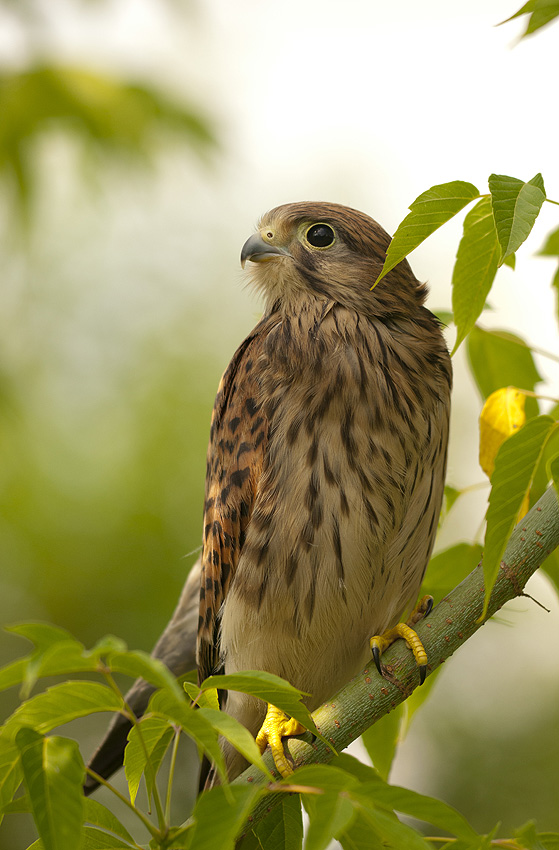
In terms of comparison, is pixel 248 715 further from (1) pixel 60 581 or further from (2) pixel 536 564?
(1) pixel 60 581

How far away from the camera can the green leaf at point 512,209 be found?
1.26 m

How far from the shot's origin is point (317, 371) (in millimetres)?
2215

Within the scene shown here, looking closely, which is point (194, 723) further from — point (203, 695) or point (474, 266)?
point (474, 266)

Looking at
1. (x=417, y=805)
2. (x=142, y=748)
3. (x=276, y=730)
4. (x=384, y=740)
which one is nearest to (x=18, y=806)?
(x=142, y=748)

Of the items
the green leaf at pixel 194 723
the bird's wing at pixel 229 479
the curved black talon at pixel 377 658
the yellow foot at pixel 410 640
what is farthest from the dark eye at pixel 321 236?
the green leaf at pixel 194 723

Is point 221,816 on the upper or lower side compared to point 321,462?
lower

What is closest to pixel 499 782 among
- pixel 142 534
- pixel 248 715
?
pixel 142 534

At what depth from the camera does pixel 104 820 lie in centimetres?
136

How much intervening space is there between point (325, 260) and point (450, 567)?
0.95m

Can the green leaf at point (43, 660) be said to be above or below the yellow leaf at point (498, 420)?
below

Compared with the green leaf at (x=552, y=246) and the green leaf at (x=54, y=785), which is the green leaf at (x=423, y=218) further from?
the green leaf at (x=54, y=785)

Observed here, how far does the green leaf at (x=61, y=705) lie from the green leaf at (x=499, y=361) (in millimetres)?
1310

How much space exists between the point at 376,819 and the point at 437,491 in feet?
4.35

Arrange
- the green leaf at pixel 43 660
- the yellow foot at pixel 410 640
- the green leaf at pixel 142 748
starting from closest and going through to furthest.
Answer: the green leaf at pixel 43 660 < the green leaf at pixel 142 748 < the yellow foot at pixel 410 640
